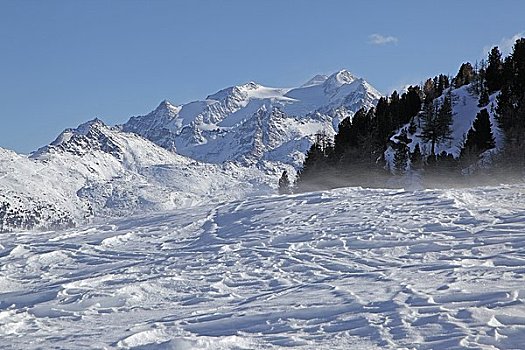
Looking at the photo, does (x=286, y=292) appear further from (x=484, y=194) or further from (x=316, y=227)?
(x=484, y=194)

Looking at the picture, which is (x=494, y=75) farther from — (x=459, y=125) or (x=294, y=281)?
(x=294, y=281)

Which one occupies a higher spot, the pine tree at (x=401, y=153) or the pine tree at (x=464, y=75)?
the pine tree at (x=464, y=75)

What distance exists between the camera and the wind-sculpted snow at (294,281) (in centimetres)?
830

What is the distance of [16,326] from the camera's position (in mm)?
10578

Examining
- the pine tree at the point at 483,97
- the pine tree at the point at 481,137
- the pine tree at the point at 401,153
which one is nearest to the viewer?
the pine tree at the point at 481,137

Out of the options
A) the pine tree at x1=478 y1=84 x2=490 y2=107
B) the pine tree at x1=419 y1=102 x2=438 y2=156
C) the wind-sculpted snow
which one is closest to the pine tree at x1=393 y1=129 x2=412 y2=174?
the pine tree at x1=419 y1=102 x2=438 y2=156

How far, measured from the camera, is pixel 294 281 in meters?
11.8

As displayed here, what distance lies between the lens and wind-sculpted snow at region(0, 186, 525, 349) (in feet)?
27.2

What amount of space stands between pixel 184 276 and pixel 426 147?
115 feet

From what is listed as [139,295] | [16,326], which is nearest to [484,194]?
[139,295]

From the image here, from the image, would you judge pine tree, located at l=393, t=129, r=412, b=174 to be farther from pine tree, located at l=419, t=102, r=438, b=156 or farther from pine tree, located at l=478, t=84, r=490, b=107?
pine tree, located at l=478, t=84, r=490, b=107

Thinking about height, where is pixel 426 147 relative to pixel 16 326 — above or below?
above

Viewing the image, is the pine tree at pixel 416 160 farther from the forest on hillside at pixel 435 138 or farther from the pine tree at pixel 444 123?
the pine tree at pixel 444 123

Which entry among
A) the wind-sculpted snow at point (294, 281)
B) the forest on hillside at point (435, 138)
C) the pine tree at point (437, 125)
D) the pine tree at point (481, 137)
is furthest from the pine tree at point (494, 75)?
the wind-sculpted snow at point (294, 281)
